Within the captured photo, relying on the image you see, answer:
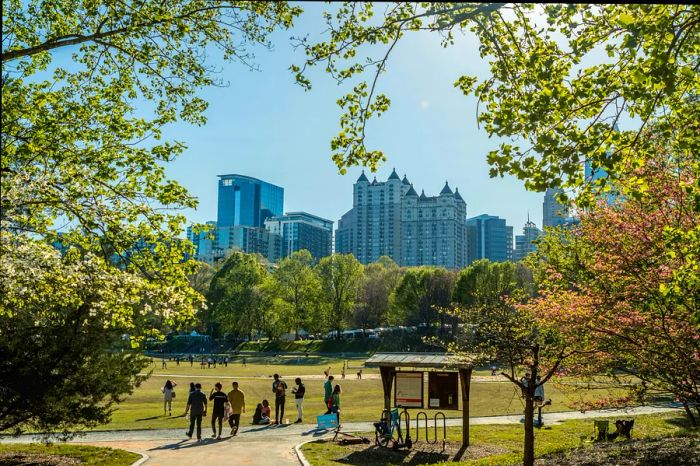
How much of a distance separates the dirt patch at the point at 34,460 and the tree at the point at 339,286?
72.9 metres

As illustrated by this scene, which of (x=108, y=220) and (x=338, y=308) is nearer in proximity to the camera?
(x=108, y=220)

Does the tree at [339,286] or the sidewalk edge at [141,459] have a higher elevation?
the tree at [339,286]

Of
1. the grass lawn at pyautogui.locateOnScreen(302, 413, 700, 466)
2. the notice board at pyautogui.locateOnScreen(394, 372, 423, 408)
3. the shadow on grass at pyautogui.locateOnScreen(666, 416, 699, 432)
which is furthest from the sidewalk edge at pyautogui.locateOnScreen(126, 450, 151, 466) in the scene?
the shadow on grass at pyautogui.locateOnScreen(666, 416, 699, 432)

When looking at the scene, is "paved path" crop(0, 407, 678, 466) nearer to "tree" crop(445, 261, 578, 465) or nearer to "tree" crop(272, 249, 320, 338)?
"tree" crop(445, 261, 578, 465)

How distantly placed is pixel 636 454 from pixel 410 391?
6511mm

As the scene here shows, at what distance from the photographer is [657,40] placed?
7730mm

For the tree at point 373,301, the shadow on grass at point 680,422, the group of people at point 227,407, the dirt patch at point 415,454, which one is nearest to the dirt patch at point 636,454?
the dirt patch at point 415,454

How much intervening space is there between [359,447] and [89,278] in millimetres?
9148

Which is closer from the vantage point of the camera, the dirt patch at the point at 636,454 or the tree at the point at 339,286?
the dirt patch at the point at 636,454

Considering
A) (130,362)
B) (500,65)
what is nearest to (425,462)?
(130,362)

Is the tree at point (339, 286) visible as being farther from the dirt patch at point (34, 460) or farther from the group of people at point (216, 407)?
the dirt patch at point (34, 460)

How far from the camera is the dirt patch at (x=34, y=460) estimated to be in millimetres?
13164

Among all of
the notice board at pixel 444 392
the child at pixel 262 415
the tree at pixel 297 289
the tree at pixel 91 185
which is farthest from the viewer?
the tree at pixel 297 289

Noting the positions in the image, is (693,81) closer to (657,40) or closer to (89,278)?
(657,40)
